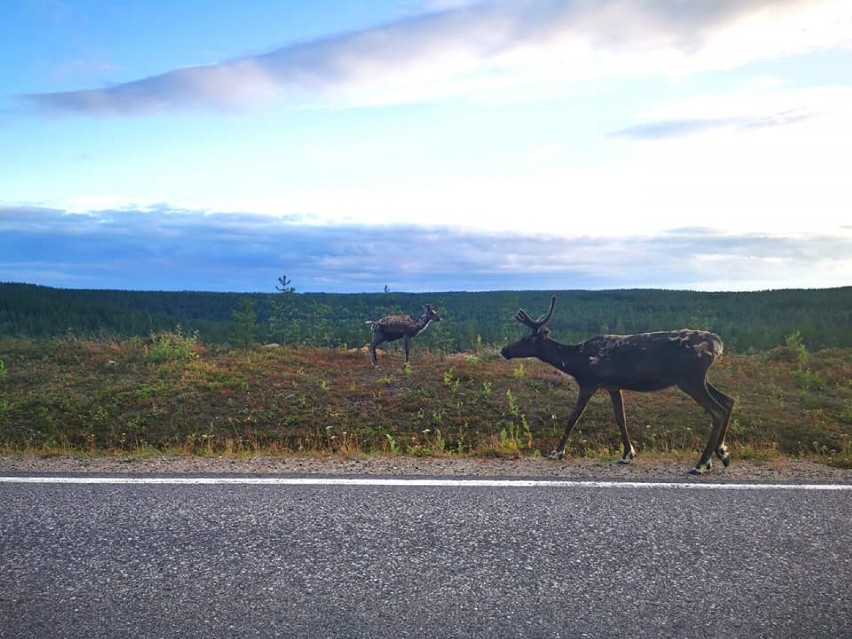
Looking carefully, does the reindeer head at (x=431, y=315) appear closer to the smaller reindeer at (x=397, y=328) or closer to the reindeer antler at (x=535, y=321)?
the smaller reindeer at (x=397, y=328)

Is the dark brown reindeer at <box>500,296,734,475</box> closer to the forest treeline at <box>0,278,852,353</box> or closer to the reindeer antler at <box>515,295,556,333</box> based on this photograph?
the reindeer antler at <box>515,295,556,333</box>

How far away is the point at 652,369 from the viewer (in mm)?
8234

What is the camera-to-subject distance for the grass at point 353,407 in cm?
1117

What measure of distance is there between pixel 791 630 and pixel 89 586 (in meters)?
4.03

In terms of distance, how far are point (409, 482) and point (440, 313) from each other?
15026 millimetres

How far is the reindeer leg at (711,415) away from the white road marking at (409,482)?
835 mm

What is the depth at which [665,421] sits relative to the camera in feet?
41.4

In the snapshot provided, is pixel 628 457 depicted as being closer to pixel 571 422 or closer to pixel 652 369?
pixel 571 422

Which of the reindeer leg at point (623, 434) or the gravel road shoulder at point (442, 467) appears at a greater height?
the reindeer leg at point (623, 434)

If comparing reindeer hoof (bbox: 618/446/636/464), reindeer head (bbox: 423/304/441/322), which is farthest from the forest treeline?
reindeer hoof (bbox: 618/446/636/464)

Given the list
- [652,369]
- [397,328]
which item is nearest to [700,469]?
[652,369]

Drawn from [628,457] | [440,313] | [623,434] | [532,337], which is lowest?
[628,457]

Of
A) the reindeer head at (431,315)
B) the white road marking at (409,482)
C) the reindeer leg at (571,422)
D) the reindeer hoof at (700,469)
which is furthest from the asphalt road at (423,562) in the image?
the reindeer head at (431,315)

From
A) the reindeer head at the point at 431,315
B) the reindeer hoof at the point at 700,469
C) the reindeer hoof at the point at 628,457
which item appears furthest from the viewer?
the reindeer head at the point at 431,315
